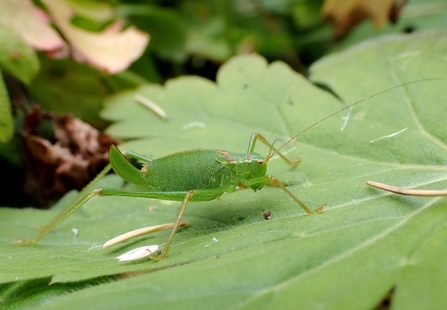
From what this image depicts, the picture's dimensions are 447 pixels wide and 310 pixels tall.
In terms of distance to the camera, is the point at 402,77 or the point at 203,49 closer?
the point at 402,77

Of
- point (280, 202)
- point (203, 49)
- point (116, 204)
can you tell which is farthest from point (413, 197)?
point (203, 49)

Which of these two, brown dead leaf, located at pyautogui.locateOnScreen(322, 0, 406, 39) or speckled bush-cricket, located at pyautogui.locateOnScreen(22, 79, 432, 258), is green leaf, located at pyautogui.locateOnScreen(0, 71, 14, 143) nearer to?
speckled bush-cricket, located at pyautogui.locateOnScreen(22, 79, 432, 258)

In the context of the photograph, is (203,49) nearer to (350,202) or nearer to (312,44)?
(312,44)

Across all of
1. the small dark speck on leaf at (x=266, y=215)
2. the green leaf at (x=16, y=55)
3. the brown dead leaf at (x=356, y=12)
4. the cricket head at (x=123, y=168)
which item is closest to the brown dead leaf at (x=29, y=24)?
the green leaf at (x=16, y=55)

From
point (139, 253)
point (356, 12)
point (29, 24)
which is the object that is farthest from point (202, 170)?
point (356, 12)

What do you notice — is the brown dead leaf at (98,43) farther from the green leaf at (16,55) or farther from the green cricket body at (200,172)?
the green cricket body at (200,172)

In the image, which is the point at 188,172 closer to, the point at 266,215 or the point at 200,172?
the point at 200,172
